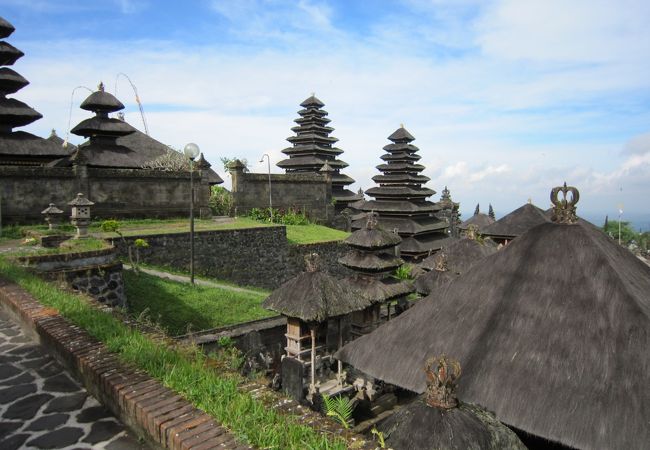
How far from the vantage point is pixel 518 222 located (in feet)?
63.0

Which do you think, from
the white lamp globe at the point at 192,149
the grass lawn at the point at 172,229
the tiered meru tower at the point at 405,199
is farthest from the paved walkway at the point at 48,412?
the tiered meru tower at the point at 405,199

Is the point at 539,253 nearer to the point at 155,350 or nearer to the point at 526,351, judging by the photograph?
the point at 526,351

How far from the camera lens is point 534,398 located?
4.47m

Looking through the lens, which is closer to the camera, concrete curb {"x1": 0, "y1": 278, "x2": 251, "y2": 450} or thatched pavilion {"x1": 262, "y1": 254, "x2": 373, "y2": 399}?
concrete curb {"x1": 0, "y1": 278, "x2": 251, "y2": 450}

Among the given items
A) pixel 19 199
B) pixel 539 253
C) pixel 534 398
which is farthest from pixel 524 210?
pixel 19 199

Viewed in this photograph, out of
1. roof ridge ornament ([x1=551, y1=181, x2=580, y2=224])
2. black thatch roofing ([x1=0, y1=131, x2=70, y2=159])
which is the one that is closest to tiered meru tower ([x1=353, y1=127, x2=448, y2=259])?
black thatch roofing ([x1=0, y1=131, x2=70, y2=159])

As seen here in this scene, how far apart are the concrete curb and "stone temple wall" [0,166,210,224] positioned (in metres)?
12.9

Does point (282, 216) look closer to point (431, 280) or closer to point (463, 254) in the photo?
point (463, 254)

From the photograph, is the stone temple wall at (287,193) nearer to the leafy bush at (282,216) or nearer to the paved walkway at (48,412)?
the leafy bush at (282,216)

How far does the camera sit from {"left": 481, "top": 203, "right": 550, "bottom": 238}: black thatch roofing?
19.0m

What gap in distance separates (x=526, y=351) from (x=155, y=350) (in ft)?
12.7

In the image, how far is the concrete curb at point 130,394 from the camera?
318cm

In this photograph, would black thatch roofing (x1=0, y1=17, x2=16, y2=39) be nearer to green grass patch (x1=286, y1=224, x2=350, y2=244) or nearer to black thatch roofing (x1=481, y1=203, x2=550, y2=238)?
green grass patch (x1=286, y1=224, x2=350, y2=244)

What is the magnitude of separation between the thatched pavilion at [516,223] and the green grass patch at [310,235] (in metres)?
7.64
